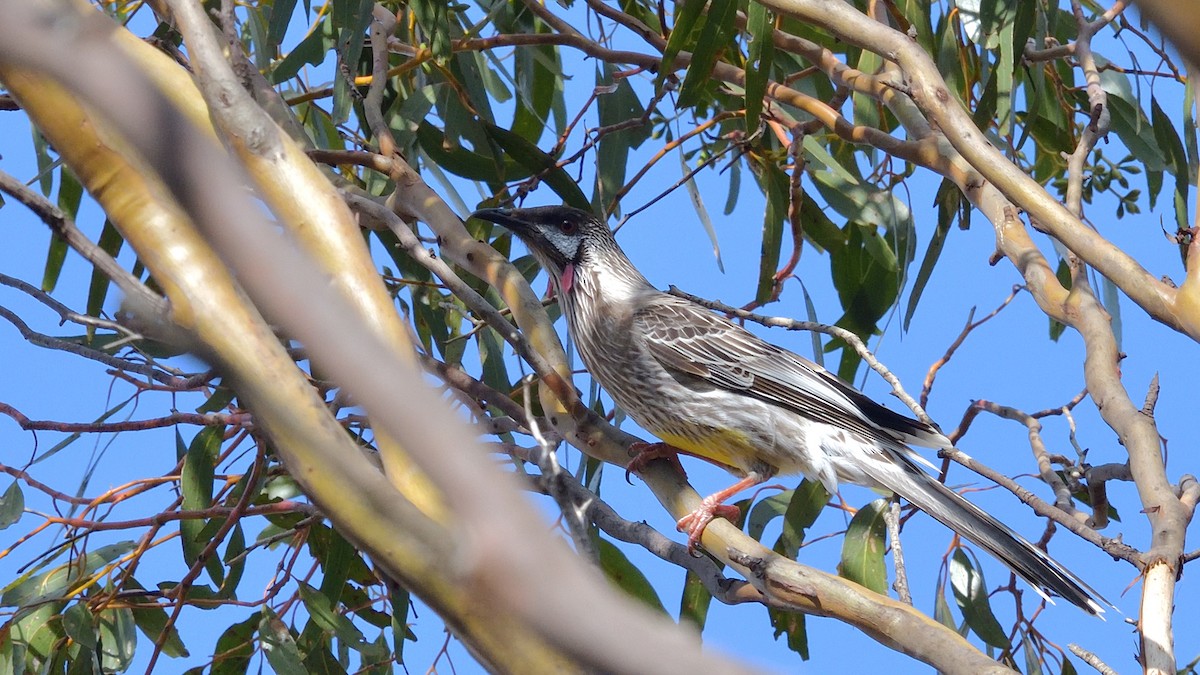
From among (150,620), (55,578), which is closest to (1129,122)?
(150,620)

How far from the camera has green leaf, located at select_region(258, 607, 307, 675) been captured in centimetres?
245

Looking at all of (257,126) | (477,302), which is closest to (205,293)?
(257,126)

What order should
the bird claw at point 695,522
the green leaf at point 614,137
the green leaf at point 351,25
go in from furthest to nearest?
the green leaf at point 614,137 → the green leaf at point 351,25 → the bird claw at point 695,522

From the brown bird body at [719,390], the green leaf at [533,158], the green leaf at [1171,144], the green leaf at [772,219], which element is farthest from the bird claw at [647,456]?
the green leaf at [1171,144]

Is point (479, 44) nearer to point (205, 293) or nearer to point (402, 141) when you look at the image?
point (402, 141)

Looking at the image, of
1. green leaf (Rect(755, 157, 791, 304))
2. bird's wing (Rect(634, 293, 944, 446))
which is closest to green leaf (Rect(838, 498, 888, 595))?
bird's wing (Rect(634, 293, 944, 446))

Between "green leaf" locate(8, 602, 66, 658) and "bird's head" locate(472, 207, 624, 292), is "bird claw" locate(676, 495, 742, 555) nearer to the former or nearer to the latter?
"bird's head" locate(472, 207, 624, 292)

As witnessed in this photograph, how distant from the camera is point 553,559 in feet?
1.93

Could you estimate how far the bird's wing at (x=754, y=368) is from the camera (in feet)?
8.69

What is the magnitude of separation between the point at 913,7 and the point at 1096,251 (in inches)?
46.3

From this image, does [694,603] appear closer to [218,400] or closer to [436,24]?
[218,400]

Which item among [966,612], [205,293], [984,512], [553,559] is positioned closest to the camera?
[553,559]

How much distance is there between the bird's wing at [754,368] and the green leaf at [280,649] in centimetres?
107

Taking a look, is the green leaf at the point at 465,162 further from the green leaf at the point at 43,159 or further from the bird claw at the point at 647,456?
the green leaf at the point at 43,159
